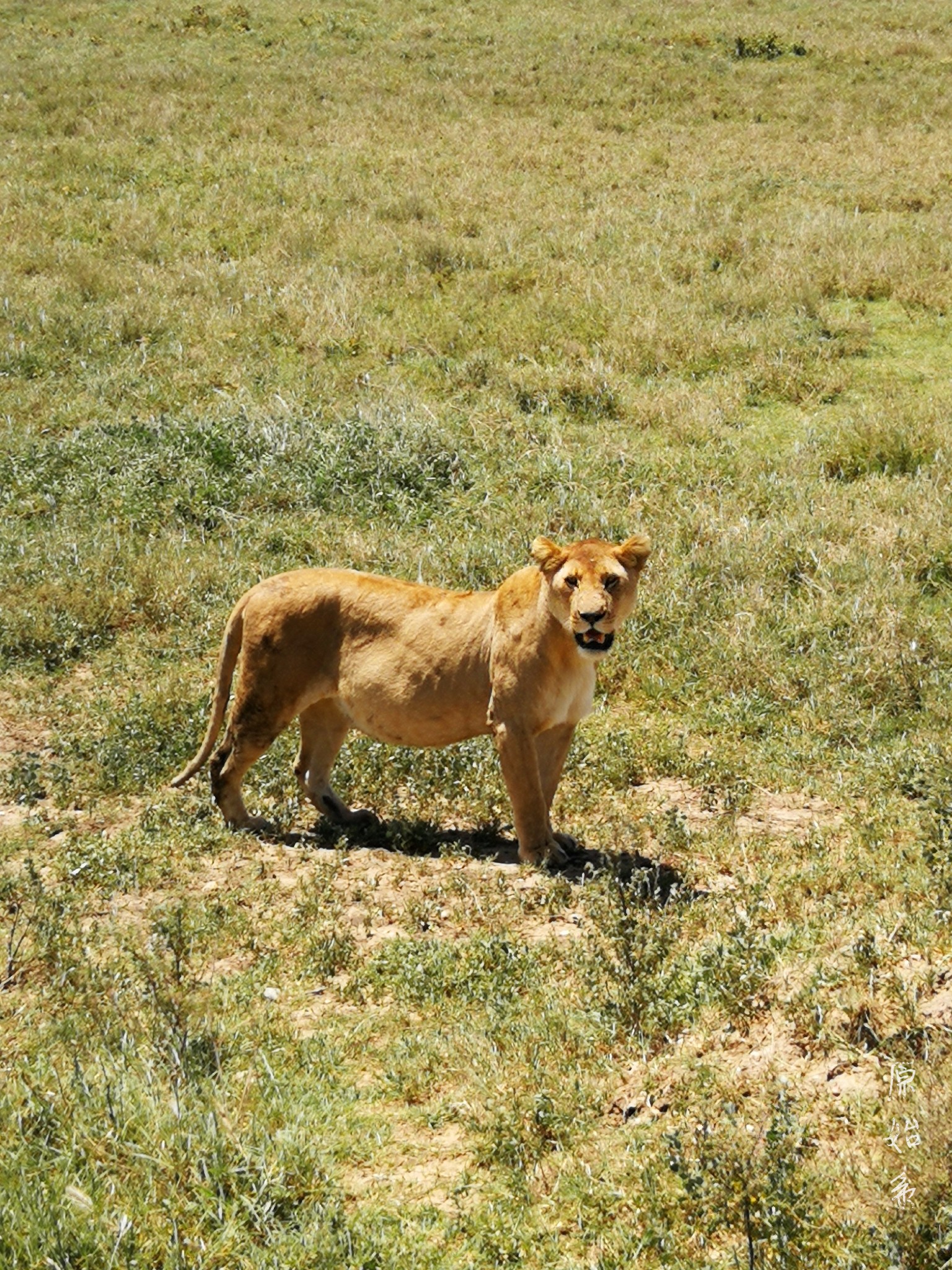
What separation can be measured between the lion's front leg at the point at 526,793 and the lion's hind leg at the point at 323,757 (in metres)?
1.22

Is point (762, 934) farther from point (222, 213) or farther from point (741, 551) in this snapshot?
point (222, 213)

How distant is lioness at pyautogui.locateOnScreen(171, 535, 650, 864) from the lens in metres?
6.61

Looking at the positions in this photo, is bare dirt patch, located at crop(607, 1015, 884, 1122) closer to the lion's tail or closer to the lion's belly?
the lion's belly

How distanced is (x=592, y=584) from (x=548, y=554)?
0.33 m

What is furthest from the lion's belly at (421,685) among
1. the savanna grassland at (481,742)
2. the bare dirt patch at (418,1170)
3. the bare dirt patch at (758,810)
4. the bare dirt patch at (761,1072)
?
the bare dirt patch at (418,1170)

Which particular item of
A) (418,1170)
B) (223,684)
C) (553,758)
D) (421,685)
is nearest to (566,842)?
(553,758)

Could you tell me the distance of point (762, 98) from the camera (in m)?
27.3

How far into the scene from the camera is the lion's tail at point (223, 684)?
290 inches

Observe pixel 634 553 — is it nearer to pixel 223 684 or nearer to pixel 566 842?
pixel 566 842

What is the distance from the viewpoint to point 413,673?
698cm

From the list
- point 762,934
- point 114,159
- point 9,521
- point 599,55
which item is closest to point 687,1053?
point 762,934

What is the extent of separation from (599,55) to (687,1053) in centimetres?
3001

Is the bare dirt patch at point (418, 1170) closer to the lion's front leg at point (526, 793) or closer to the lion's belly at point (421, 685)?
the lion's front leg at point (526, 793)

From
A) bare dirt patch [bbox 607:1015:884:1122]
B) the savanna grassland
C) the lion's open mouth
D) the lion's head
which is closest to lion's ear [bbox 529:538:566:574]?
the lion's head
